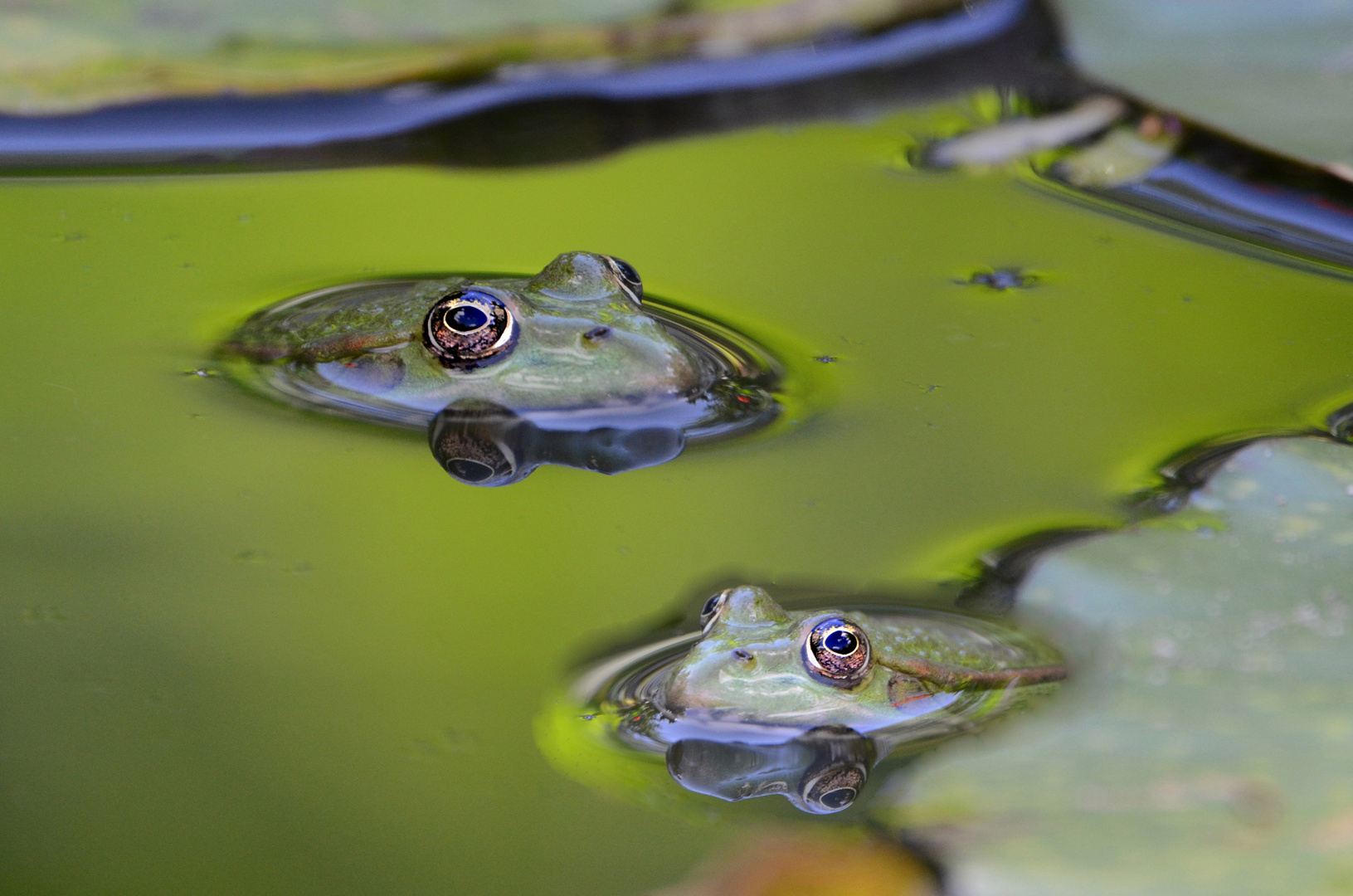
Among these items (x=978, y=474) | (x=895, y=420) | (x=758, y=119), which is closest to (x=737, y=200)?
(x=758, y=119)

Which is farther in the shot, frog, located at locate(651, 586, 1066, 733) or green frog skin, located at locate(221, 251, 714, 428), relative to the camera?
green frog skin, located at locate(221, 251, 714, 428)

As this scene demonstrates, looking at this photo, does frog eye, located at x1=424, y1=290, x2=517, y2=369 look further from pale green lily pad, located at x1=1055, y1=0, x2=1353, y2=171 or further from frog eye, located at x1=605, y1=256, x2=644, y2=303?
pale green lily pad, located at x1=1055, y1=0, x2=1353, y2=171

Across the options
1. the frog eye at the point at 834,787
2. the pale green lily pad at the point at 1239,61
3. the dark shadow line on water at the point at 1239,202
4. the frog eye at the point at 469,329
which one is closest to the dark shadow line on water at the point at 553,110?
the pale green lily pad at the point at 1239,61

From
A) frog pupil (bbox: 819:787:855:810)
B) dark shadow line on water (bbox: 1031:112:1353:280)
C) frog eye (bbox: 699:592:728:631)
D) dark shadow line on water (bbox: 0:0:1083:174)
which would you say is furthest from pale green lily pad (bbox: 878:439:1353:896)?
dark shadow line on water (bbox: 0:0:1083:174)

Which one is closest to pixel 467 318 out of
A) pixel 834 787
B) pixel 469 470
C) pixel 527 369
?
pixel 527 369

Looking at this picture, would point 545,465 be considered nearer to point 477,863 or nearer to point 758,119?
point 477,863

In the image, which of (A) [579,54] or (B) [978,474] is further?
(A) [579,54]
